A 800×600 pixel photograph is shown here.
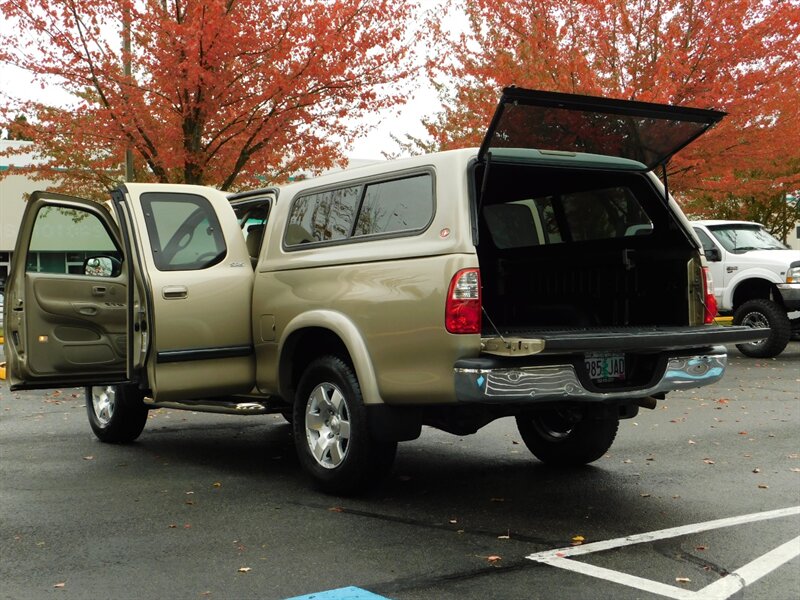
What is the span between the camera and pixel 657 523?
18.8 ft

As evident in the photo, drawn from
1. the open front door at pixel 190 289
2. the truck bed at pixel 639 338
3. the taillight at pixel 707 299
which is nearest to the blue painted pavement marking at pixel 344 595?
the truck bed at pixel 639 338

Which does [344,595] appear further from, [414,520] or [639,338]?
[639,338]

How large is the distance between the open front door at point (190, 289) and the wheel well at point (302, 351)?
414 millimetres

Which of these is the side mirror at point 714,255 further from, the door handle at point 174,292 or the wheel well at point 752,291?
the door handle at point 174,292

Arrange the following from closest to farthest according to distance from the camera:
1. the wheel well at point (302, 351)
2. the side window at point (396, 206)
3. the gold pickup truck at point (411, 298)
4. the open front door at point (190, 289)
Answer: the gold pickup truck at point (411, 298)
the side window at point (396, 206)
the wheel well at point (302, 351)
the open front door at point (190, 289)

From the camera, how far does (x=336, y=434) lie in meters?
6.47

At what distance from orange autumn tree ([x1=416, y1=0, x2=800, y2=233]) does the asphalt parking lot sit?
29.5ft

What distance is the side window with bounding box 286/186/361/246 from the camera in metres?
6.70

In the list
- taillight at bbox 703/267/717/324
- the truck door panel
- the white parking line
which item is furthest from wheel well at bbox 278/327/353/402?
taillight at bbox 703/267/717/324

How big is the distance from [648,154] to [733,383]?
6680mm

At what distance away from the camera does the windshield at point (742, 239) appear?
15953 mm

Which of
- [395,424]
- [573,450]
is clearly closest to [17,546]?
[395,424]

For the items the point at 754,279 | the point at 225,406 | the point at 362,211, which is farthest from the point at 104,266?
the point at 754,279

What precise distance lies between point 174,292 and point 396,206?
173 cm
